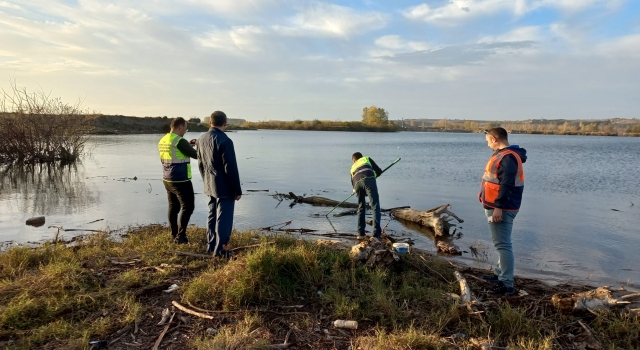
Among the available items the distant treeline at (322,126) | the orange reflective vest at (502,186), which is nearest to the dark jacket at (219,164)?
the orange reflective vest at (502,186)

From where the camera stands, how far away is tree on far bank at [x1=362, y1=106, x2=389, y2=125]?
330 ft

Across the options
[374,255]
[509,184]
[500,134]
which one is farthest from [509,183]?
[374,255]

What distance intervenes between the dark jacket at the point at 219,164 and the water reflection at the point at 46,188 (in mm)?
7151

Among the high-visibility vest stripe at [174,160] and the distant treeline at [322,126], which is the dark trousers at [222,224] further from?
the distant treeline at [322,126]

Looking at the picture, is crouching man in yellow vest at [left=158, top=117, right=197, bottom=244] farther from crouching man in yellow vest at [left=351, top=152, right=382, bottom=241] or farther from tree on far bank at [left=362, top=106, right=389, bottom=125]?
tree on far bank at [left=362, top=106, right=389, bottom=125]

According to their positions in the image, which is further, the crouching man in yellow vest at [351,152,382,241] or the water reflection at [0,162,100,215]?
the water reflection at [0,162,100,215]

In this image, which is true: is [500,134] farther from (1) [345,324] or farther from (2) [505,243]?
(1) [345,324]

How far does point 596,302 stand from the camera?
385 cm

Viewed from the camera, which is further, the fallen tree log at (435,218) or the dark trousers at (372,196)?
the fallen tree log at (435,218)

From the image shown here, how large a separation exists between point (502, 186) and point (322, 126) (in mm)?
97998

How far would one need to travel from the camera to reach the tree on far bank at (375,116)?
101 metres

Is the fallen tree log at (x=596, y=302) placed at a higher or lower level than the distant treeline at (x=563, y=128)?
lower

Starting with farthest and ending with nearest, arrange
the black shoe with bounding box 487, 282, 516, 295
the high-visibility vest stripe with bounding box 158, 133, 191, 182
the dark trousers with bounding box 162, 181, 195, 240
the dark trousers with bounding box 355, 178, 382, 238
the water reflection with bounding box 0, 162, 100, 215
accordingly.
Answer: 1. the water reflection with bounding box 0, 162, 100, 215
2. the dark trousers with bounding box 355, 178, 382, 238
3. the dark trousers with bounding box 162, 181, 195, 240
4. the high-visibility vest stripe with bounding box 158, 133, 191, 182
5. the black shoe with bounding box 487, 282, 516, 295

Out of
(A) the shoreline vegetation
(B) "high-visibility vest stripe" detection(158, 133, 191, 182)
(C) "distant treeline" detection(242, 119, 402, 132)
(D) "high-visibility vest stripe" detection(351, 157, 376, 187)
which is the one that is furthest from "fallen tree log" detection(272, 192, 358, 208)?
(C) "distant treeline" detection(242, 119, 402, 132)
